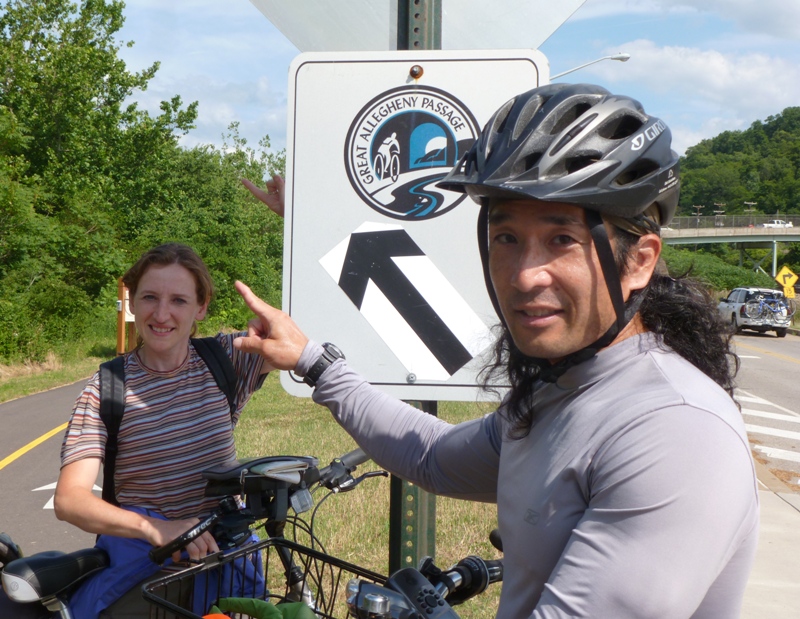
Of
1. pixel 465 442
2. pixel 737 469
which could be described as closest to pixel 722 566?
pixel 737 469

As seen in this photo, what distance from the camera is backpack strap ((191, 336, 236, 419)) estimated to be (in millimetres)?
2787

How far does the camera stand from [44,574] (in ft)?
7.66

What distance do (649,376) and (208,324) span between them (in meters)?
25.2

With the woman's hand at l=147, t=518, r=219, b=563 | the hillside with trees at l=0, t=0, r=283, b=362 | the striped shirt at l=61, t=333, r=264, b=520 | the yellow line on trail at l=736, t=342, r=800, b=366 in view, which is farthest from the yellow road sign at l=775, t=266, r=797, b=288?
the woman's hand at l=147, t=518, r=219, b=563

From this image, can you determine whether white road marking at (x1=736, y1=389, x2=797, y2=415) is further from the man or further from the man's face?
the man's face

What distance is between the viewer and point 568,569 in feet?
4.31

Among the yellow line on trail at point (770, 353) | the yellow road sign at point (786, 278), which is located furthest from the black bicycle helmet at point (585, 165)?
the yellow road sign at point (786, 278)

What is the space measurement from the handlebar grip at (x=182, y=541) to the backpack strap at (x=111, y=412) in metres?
0.52

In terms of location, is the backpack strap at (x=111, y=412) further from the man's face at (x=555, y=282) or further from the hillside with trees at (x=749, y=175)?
the hillside with trees at (x=749, y=175)

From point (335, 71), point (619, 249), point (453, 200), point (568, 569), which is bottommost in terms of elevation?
point (568, 569)

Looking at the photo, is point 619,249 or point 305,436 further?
point 305,436

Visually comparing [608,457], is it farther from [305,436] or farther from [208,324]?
[208,324]

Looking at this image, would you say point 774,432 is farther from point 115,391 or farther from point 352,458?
point 115,391

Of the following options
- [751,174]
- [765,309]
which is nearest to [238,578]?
[765,309]
